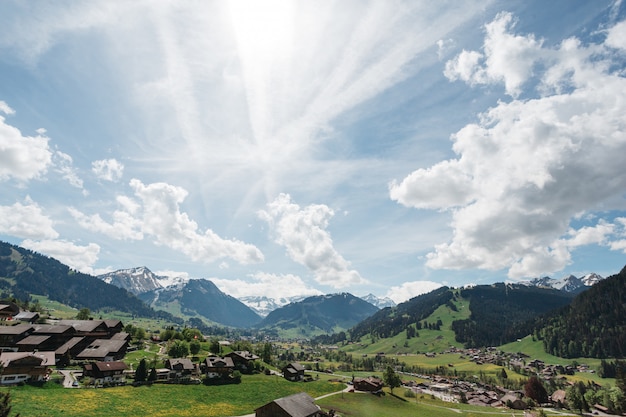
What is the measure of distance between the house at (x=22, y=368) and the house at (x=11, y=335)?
117ft

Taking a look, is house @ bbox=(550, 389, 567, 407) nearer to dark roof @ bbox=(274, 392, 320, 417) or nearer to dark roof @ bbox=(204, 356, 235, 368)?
dark roof @ bbox=(274, 392, 320, 417)

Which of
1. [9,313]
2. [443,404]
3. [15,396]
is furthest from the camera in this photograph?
[9,313]

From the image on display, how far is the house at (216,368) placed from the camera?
10519 centimetres

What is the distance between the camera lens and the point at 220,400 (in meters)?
83.6

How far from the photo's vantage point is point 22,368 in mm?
73938

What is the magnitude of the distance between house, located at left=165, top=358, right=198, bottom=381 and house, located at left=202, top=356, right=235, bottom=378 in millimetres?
3870

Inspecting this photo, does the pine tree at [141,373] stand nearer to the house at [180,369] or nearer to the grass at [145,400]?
the grass at [145,400]

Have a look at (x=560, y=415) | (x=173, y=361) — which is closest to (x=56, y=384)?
(x=173, y=361)

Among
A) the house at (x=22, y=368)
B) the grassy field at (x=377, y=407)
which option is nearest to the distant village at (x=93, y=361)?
the house at (x=22, y=368)

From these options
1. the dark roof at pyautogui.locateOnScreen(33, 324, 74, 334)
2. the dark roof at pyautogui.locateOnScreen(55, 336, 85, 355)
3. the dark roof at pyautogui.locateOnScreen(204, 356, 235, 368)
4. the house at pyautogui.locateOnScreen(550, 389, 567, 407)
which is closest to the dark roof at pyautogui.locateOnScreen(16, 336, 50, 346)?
the dark roof at pyautogui.locateOnScreen(33, 324, 74, 334)

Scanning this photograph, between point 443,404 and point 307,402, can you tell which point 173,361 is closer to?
point 307,402

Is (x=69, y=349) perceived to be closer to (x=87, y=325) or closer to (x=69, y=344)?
(x=69, y=344)

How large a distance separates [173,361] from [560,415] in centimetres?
13360

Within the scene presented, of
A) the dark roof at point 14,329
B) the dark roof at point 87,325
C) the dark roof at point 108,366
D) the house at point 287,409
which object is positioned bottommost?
the house at point 287,409
